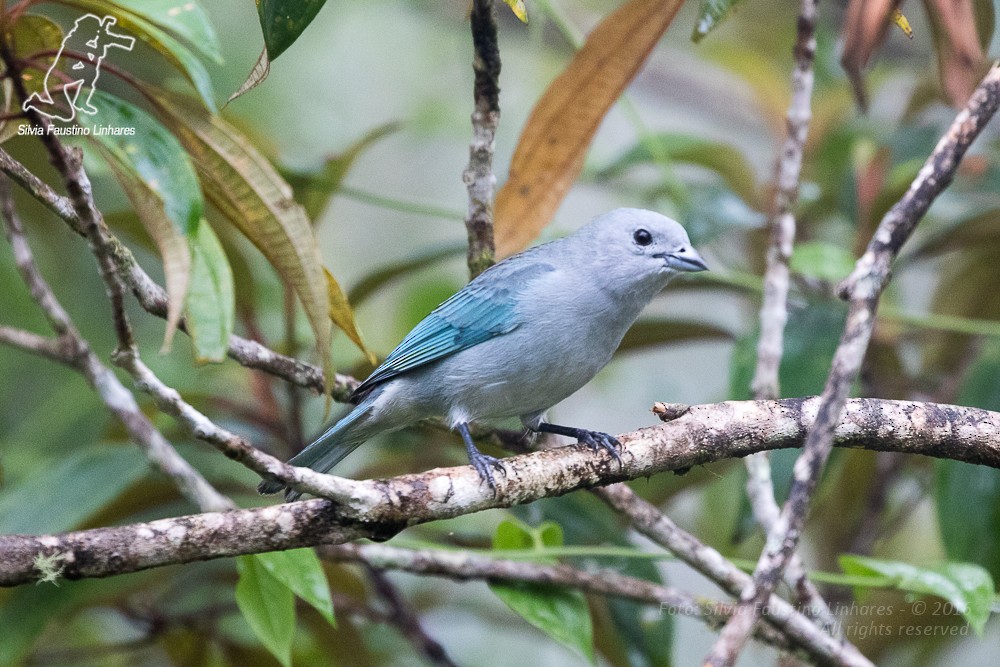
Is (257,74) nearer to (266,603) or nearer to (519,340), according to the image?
(519,340)

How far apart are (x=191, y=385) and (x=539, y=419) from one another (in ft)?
5.72

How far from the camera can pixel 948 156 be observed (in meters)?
2.41

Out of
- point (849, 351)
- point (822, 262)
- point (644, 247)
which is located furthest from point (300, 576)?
point (822, 262)

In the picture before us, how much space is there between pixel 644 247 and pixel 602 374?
2530 mm

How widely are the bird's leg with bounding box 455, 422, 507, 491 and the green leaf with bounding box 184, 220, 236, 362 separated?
2.37 ft

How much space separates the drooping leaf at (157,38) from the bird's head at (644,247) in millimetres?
1585

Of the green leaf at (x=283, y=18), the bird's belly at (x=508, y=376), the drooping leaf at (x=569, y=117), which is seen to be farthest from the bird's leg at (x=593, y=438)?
the green leaf at (x=283, y=18)

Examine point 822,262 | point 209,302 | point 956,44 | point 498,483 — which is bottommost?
point 498,483

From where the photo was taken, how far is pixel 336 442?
3.12 meters

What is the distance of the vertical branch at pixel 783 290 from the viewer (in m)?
3.07

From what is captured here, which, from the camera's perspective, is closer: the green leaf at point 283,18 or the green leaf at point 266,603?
the green leaf at point 283,18

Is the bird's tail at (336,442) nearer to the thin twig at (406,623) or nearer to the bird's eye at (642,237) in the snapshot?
the thin twig at (406,623)

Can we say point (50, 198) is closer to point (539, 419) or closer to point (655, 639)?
point (539, 419)

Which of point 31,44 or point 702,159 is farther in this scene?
point 702,159
